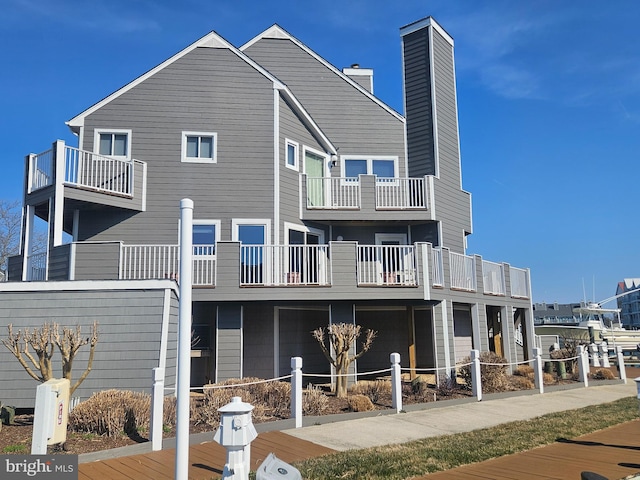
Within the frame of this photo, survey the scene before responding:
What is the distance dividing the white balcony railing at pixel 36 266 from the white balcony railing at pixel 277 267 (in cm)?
506

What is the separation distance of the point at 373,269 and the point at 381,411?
4963mm

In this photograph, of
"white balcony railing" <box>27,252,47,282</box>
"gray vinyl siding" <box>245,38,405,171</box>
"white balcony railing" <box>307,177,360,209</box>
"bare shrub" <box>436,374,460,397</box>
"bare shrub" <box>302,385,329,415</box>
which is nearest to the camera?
"bare shrub" <box>302,385,329,415</box>

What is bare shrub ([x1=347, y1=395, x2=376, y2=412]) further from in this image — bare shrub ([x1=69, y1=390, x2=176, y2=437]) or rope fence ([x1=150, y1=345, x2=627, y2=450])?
bare shrub ([x1=69, y1=390, x2=176, y2=437])

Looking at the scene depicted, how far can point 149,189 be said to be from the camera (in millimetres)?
15531

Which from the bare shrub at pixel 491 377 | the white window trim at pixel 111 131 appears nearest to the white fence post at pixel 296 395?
the bare shrub at pixel 491 377

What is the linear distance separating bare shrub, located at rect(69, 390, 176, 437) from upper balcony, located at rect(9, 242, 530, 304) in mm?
5023

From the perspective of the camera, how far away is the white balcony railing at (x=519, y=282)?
64.3ft

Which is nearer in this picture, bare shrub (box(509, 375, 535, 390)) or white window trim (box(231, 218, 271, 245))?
bare shrub (box(509, 375, 535, 390))

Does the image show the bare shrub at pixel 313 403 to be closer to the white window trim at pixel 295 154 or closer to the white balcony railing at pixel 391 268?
the white balcony railing at pixel 391 268

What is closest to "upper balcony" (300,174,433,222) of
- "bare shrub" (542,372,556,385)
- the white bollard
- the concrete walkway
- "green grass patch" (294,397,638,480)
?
"bare shrub" (542,372,556,385)

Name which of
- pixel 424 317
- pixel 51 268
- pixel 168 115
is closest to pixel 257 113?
pixel 168 115

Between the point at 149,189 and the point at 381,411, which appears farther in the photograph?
the point at 149,189

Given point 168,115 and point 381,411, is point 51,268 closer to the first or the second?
point 168,115

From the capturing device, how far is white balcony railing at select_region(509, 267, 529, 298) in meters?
19.6
